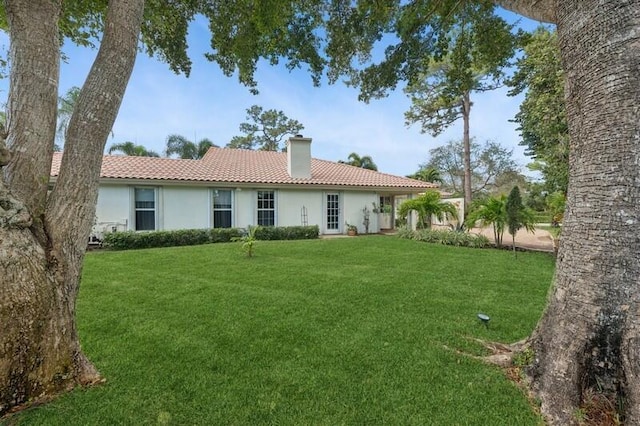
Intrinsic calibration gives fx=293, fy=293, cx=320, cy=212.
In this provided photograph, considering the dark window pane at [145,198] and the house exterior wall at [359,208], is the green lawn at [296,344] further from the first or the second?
the house exterior wall at [359,208]

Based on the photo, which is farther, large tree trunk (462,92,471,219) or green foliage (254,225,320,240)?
large tree trunk (462,92,471,219)

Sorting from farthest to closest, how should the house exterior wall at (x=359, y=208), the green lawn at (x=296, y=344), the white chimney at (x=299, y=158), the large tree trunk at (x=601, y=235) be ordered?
the house exterior wall at (x=359, y=208)
the white chimney at (x=299, y=158)
the green lawn at (x=296, y=344)
the large tree trunk at (x=601, y=235)

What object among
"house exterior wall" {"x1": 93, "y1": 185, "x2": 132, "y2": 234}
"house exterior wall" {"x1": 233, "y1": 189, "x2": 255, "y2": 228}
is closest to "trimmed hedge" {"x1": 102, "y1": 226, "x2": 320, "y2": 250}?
"house exterior wall" {"x1": 233, "y1": 189, "x2": 255, "y2": 228}

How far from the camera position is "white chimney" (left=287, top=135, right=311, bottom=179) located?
15062mm

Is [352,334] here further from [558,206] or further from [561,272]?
[558,206]

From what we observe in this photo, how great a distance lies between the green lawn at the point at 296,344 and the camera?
224 centimetres

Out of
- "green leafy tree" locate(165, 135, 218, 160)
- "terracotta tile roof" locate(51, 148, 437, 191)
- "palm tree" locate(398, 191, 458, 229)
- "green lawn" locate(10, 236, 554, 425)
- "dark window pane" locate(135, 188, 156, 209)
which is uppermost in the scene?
"green leafy tree" locate(165, 135, 218, 160)

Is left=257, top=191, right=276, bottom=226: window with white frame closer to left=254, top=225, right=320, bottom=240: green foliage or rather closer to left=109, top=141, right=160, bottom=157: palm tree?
left=254, top=225, right=320, bottom=240: green foliage

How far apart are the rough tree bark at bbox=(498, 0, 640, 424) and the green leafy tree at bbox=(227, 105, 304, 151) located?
1291 inches

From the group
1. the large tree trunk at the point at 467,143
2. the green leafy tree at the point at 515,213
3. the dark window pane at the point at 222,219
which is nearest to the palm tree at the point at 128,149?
the dark window pane at the point at 222,219

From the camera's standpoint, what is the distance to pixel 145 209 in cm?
1207

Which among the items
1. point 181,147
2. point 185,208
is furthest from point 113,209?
point 181,147

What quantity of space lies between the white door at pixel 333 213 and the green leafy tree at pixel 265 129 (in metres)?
20.2

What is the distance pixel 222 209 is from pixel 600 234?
42.4 ft
